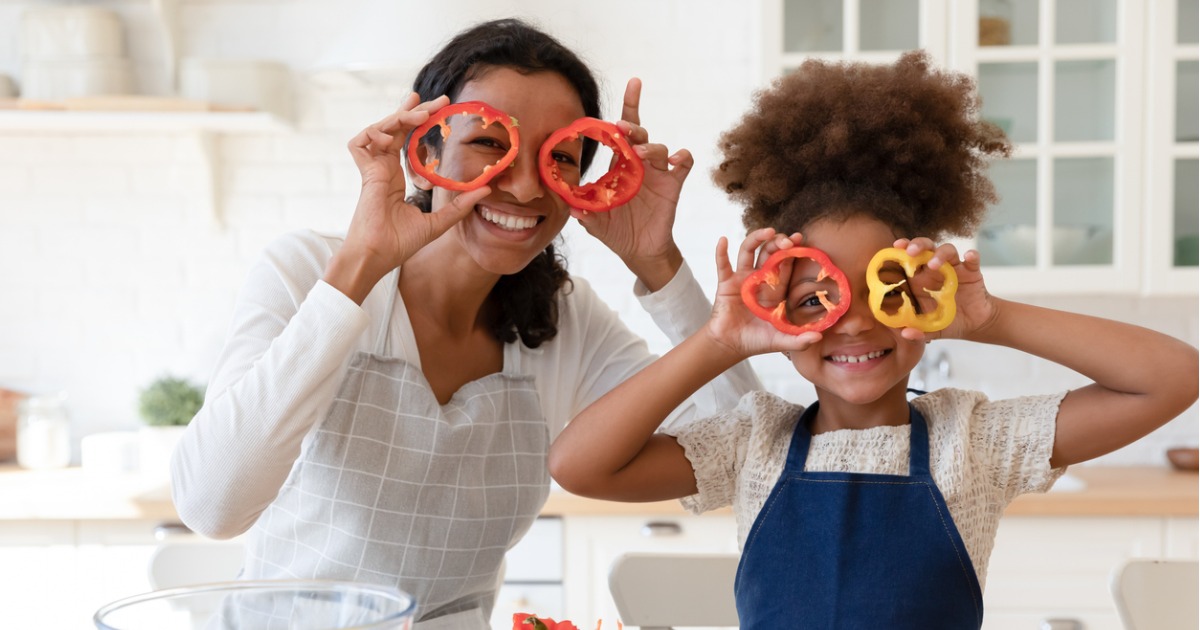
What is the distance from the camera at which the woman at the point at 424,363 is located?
3.88ft

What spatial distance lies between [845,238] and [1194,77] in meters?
1.89

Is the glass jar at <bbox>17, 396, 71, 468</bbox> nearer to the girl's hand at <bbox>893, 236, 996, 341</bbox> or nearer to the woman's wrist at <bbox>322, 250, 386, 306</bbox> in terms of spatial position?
the woman's wrist at <bbox>322, 250, 386, 306</bbox>

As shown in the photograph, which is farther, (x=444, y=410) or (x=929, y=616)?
(x=444, y=410)

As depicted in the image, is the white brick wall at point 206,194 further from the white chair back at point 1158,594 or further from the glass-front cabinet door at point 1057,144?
the white chair back at point 1158,594

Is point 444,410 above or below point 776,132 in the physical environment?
below

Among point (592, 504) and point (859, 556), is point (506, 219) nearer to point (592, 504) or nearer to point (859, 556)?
point (859, 556)

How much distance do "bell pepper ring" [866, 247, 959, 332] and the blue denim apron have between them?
0.60 ft

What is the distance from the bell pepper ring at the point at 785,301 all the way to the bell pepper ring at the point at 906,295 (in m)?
0.03

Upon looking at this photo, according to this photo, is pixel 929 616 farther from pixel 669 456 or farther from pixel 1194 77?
pixel 1194 77

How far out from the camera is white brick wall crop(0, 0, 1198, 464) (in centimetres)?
298

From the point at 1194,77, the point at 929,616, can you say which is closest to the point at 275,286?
the point at 929,616

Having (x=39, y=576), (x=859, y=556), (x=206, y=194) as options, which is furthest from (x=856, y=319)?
(x=206, y=194)

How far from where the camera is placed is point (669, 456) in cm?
126

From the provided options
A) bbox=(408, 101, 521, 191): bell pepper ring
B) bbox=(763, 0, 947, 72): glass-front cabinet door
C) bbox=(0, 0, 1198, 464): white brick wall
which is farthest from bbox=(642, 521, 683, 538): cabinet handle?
bbox=(408, 101, 521, 191): bell pepper ring
